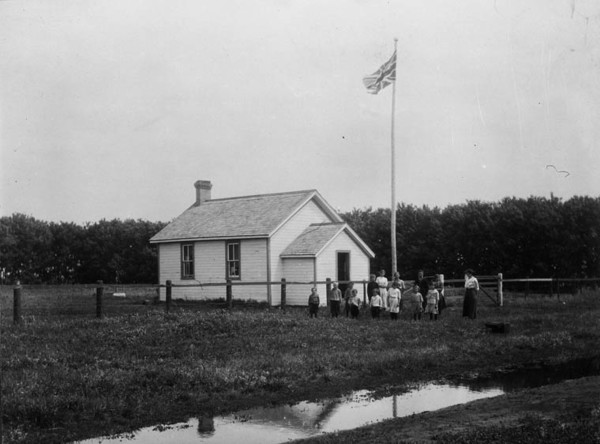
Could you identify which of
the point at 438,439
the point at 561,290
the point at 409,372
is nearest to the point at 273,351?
the point at 409,372

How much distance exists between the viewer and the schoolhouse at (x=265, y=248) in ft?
107

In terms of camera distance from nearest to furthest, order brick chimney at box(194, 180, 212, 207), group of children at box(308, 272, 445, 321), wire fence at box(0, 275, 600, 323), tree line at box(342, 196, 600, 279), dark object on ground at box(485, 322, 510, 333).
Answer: dark object on ground at box(485, 322, 510, 333) → group of children at box(308, 272, 445, 321) → wire fence at box(0, 275, 600, 323) → tree line at box(342, 196, 600, 279) → brick chimney at box(194, 180, 212, 207)

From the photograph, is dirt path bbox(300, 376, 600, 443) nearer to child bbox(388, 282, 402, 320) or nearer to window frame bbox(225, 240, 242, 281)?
child bbox(388, 282, 402, 320)

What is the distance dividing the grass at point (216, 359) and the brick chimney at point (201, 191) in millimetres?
18508

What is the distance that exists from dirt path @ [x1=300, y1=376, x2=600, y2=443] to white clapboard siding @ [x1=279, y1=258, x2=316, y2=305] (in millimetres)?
20106

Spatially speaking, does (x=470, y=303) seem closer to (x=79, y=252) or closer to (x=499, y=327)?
(x=499, y=327)

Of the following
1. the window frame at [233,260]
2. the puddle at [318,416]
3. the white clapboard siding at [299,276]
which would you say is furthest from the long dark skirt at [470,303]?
the window frame at [233,260]

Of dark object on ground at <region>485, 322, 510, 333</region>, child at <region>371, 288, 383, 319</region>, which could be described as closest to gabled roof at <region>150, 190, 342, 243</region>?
child at <region>371, 288, 383, 319</region>

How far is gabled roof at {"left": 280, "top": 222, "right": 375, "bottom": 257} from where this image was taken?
3231cm

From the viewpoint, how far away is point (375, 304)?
79.5 feet

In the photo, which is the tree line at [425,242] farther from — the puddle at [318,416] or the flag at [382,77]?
the puddle at [318,416]

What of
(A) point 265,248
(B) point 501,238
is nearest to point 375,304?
(A) point 265,248

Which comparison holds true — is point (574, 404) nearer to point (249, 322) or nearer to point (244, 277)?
point (249, 322)

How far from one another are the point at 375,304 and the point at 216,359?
34.4 feet
